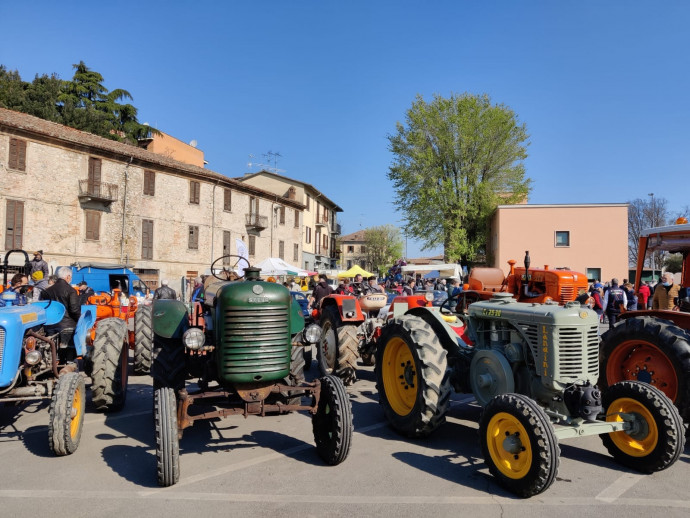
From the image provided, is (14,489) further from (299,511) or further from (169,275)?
(169,275)

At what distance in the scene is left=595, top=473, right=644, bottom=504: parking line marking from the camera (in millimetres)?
3742

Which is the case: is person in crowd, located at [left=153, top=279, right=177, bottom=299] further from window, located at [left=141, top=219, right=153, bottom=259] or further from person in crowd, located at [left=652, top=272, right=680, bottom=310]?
window, located at [left=141, top=219, right=153, bottom=259]

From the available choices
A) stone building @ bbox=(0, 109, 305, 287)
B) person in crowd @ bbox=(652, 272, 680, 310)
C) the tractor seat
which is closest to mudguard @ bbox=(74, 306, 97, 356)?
the tractor seat

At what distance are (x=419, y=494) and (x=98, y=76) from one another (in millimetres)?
41652

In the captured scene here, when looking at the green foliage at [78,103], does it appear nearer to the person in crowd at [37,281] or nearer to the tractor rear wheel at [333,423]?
the person in crowd at [37,281]

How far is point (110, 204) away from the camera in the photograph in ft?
89.6

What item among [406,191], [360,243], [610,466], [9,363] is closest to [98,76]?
[406,191]

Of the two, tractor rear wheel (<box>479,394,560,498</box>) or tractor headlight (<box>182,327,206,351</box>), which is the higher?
tractor headlight (<box>182,327,206,351</box>)

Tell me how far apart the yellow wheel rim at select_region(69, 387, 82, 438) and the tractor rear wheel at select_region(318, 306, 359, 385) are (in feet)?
10.3

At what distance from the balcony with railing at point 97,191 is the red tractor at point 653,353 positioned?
2536 cm

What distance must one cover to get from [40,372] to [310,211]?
4559cm

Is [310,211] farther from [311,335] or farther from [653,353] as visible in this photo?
Answer: [311,335]

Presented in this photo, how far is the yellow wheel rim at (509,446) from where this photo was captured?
3.65m

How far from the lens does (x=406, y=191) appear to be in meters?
33.8
